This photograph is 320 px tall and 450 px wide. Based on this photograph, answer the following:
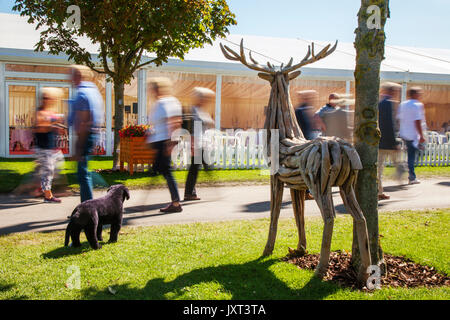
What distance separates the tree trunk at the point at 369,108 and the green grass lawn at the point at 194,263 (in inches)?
28.4

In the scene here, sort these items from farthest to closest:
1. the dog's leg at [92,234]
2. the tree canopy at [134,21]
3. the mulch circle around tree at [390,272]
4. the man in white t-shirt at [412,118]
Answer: the tree canopy at [134,21] → the man in white t-shirt at [412,118] → the dog's leg at [92,234] → the mulch circle around tree at [390,272]

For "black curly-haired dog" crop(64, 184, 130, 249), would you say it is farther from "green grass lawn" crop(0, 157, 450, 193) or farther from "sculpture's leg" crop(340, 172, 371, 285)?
"green grass lawn" crop(0, 157, 450, 193)

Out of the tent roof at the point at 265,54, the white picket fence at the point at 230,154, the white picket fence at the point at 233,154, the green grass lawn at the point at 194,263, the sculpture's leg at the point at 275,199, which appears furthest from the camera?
the tent roof at the point at 265,54

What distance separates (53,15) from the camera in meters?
9.12

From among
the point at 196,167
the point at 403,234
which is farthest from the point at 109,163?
the point at 403,234

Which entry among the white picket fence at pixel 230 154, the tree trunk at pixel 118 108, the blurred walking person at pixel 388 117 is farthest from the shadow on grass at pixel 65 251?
the tree trunk at pixel 118 108

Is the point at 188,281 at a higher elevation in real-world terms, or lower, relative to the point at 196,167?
lower

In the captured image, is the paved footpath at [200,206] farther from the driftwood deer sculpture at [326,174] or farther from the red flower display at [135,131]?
the driftwood deer sculpture at [326,174]

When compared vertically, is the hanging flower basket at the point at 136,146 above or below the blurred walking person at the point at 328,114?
below

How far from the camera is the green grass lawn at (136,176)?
30.9 ft

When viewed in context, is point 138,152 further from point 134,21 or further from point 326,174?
point 326,174

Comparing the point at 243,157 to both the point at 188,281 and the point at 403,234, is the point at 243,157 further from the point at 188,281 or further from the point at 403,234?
the point at 188,281

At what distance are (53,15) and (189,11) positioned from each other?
3.00 meters

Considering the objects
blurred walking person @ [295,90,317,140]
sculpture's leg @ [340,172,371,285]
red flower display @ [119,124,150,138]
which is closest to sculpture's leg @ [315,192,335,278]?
sculpture's leg @ [340,172,371,285]
